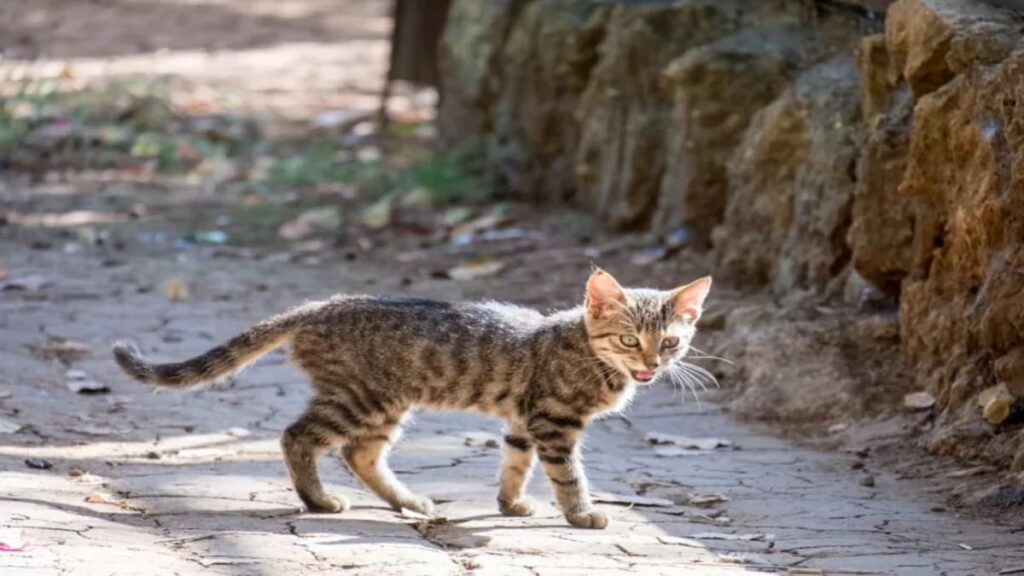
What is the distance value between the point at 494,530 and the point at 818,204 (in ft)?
13.4

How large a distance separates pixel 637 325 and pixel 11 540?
2572 millimetres

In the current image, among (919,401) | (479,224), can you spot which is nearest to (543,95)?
(479,224)

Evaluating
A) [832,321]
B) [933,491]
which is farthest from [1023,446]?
[832,321]

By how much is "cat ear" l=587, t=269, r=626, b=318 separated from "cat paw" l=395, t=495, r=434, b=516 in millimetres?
1038

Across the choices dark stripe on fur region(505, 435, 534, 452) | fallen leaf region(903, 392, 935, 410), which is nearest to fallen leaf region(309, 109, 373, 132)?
fallen leaf region(903, 392, 935, 410)

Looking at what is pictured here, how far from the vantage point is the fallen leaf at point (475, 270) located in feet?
40.2

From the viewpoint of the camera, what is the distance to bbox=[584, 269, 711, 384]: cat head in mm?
6977

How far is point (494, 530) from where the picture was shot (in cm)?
676

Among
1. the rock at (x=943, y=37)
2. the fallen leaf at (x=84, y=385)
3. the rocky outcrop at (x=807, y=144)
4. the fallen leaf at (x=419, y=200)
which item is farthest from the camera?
the fallen leaf at (x=419, y=200)

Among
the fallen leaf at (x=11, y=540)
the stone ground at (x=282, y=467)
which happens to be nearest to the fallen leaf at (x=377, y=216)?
the stone ground at (x=282, y=467)

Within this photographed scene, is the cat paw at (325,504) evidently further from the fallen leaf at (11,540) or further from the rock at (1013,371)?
the rock at (1013,371)

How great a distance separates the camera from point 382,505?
7254 mm

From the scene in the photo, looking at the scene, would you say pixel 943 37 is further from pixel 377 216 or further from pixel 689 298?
pixel 377 216

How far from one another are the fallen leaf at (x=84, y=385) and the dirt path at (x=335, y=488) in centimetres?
8
